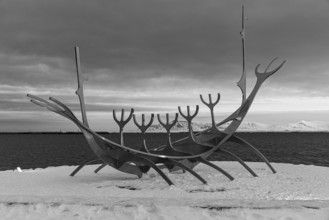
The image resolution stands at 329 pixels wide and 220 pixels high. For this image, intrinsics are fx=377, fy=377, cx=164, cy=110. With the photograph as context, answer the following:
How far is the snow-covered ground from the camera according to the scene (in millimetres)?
6234

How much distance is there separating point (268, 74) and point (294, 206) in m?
8.96

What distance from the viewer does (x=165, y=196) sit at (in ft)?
34.4

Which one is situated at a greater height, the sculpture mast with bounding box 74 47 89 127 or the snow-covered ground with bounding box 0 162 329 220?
the sculpture mast with bounding box 74 47 89 127

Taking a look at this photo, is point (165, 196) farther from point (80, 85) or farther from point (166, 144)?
point (80, 85)

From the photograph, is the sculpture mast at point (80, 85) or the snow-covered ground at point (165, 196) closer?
the snow-covered ground at point (165, 196)

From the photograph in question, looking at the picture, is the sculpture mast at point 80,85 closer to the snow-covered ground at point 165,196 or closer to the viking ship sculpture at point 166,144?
the viking ship sculpture at point 166,144

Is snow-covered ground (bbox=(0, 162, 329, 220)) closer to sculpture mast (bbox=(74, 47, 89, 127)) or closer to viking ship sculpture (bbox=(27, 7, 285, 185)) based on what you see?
viking ship sculpture (bbox=(27, 7, 285, 185))

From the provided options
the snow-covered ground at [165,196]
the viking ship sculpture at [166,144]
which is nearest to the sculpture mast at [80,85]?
the viking ship sculpture at [166,144]

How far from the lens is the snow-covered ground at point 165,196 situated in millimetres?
6234

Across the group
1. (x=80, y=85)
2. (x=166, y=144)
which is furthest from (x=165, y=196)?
(x=80, y=85)

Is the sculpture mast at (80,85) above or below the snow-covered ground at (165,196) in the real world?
above

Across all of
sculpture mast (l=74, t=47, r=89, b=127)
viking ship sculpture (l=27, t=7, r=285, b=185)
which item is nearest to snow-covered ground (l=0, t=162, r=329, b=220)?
viking ship sculpture (l=27, t=7, r=285, b=185)

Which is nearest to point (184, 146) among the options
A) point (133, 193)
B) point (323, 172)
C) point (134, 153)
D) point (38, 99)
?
point (134, 153)

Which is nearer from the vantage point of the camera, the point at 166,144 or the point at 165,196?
the point at 165,196
